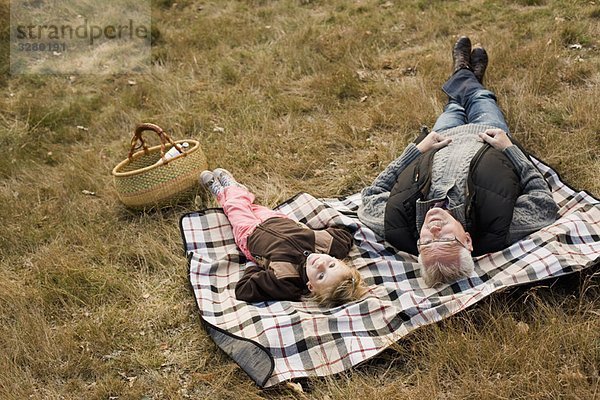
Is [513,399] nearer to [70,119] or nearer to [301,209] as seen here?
[301,209]

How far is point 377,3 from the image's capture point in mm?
8844

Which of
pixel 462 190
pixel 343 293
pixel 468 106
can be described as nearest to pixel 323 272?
pixel 343 293

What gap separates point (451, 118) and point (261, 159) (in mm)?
1821

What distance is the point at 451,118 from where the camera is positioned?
17.2ft

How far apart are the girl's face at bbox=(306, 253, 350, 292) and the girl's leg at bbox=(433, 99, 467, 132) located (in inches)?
70.4

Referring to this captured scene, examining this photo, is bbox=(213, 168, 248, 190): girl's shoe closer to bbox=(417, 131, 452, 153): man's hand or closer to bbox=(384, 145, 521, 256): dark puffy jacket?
bbox=(384, 145, 521, 256): dark puffy jacket

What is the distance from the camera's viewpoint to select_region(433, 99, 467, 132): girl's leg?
5.15m

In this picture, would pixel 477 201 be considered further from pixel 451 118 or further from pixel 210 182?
pixel 210 182

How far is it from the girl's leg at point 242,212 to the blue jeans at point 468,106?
1.66m

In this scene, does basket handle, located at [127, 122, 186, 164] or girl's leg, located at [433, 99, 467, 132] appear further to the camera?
basket handle, located at [127, 122, 186, 164]

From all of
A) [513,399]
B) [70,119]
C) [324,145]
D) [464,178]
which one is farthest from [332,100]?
[513,399]

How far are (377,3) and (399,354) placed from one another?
6.53m

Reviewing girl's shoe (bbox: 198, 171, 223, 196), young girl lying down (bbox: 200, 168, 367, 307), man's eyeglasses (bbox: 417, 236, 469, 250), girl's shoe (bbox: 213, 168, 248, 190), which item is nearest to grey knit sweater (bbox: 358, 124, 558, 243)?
man's eyeglasses (bbox: 417, 236, 469, 250)

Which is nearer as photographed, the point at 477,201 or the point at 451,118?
the point at 477,201
